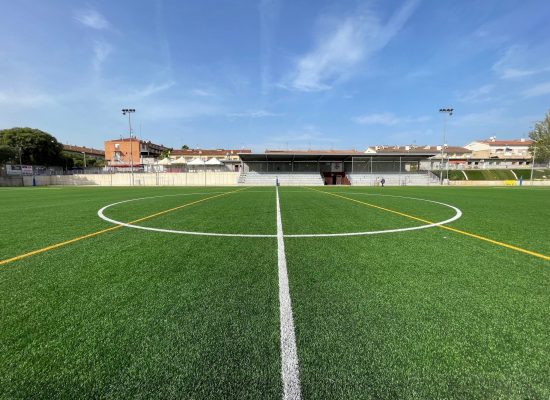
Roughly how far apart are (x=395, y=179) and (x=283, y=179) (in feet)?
68.9

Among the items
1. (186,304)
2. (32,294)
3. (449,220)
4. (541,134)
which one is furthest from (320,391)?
(541,134)

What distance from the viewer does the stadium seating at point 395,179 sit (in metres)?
50.1

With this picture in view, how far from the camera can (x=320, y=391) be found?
1617mm

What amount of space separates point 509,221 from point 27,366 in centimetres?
983

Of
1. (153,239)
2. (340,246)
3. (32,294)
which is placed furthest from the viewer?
(153,239)

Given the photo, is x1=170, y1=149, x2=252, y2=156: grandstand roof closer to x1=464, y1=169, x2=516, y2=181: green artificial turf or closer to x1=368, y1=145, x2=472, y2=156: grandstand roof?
x1=368, y1=145, x2=472, y2=156: grandstand roof

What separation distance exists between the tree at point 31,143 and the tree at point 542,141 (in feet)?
365

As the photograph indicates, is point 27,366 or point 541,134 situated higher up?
point 541,134

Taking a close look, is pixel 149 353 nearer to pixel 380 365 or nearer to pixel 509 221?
pixel 380 365

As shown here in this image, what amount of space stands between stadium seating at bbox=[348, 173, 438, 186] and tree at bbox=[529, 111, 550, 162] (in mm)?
28446

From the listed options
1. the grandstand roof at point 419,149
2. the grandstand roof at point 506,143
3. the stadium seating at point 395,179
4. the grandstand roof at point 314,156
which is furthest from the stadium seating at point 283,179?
the grandstand roof at point 506,143

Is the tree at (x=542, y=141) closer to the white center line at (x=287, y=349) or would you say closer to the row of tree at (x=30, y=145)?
the white center line at (x=287, y=349)

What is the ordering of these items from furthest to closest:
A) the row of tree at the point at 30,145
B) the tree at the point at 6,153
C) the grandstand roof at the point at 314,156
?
the row of tree at the point at 30,145
the tree at the point at 6,153
the grandstand roof at the point at 314,156

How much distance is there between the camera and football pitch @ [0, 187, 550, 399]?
1.68 metres
